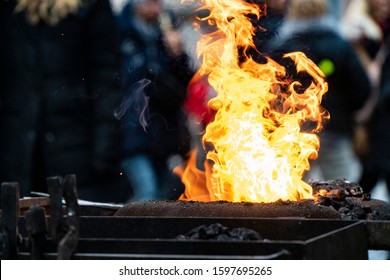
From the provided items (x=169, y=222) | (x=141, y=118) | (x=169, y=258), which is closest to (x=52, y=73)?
(x=141, y=118)

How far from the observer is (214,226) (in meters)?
3.56

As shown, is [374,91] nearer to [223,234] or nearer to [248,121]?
[248,121]

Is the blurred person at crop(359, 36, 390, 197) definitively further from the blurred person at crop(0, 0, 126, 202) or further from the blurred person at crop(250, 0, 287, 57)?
the blurred person at crop(0, 0, 126, 202)

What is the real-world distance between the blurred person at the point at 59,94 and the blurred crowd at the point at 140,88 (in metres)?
0.01

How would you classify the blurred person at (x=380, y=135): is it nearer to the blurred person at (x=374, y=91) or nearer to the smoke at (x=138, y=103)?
the blurred person at (x=374, y=91)

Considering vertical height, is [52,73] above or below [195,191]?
above

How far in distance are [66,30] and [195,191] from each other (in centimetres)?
265

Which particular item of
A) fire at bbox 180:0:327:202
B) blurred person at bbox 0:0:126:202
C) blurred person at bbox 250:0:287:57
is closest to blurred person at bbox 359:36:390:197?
blurred person at bbox 250:0:287:57

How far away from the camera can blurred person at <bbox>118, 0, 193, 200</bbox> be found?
7555mm

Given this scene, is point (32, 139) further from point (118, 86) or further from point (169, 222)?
point (169, 222)

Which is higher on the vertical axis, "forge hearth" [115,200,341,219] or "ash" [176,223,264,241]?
"ash" [176,223,264,241]

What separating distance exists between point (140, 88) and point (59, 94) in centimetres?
82

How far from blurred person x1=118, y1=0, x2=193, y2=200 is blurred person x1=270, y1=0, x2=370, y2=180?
46.3 inches

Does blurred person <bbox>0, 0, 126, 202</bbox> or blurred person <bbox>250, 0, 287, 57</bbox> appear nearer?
blurred person <bbox>250, 0, 287, 57</bbox>
